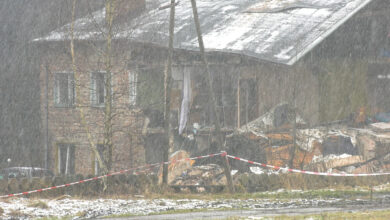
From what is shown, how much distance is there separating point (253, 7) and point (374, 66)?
16.1ft

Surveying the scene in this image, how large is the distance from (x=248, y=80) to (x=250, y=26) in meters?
1.77

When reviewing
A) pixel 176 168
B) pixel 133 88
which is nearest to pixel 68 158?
pixel 133 88

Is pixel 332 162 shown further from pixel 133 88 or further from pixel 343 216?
pixel 343 216

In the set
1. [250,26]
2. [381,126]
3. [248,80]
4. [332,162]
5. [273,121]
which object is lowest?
[332,162]

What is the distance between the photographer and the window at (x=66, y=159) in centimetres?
2312

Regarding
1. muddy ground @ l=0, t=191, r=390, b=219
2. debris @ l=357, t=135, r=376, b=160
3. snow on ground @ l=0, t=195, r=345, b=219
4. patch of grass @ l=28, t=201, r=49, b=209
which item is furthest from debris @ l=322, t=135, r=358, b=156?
patch of grass @ l=28, t=201, r=49, b=209

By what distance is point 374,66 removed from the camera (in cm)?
2309

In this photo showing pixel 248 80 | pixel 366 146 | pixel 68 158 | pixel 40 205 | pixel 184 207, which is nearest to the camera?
pixel 184 207

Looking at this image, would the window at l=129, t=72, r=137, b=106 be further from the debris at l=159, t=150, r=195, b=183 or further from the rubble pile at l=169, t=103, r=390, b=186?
the rubble pile at l=169, t=103, r=390, b=186

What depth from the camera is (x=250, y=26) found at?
68.6 feet

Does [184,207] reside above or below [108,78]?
below

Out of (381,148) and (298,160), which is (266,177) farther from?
(381,148)

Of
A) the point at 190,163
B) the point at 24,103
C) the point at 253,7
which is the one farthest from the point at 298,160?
the point at 24,103

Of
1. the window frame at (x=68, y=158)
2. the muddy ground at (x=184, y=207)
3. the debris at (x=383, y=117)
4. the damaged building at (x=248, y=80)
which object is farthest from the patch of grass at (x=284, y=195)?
the window frame at (x=68, y=158)
